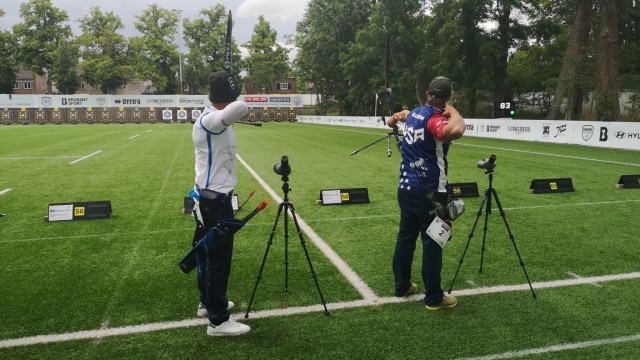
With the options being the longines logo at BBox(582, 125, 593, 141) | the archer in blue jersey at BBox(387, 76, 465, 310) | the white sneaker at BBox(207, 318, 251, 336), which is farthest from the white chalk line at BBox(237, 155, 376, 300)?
the longines logo at BBox(582, 125, 593, 141)

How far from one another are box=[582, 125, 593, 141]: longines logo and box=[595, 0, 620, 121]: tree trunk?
5216 millimetres

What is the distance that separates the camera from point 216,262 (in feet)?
12.6

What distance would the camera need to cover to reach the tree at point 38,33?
7762cm

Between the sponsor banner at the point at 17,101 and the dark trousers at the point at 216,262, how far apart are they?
232ft

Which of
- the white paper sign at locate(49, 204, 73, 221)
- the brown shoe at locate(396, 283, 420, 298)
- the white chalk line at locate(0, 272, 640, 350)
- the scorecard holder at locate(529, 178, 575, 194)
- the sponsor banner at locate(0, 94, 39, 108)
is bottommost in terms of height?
the white chalk line at locate(0, 272, 640, 350)

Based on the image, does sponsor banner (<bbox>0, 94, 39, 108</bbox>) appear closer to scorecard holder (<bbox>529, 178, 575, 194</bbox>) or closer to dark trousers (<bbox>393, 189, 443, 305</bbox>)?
scorecard holder (<bbox>529, 178, 575, 194</bbox>)

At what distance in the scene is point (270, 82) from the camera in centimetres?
8556

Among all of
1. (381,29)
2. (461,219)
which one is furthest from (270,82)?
(461,219)

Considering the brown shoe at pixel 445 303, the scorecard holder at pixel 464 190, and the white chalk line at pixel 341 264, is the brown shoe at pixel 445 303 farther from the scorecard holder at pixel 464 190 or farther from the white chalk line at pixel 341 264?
the scorecard holder at pixel 464 190

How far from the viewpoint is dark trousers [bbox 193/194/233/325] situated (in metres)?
3.85

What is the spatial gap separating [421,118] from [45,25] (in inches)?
3691

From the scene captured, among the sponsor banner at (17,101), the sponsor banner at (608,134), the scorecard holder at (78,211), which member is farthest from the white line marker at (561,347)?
the sponsor banner at (17,101)

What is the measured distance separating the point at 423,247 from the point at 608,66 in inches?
1112

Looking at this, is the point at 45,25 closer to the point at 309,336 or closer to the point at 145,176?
the point at 145,176
